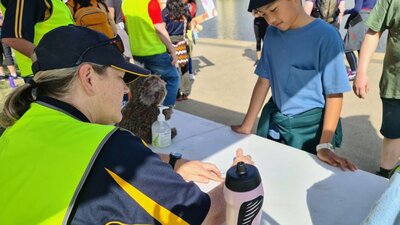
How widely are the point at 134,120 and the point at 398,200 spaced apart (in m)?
1.42

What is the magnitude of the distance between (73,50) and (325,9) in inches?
201

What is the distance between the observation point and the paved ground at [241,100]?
3.47 meters

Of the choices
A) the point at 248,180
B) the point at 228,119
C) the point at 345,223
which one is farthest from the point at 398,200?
the point at 228,119

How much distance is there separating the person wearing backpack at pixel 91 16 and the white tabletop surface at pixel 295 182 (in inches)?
69.4

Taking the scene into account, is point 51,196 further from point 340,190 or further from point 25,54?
point 25,54

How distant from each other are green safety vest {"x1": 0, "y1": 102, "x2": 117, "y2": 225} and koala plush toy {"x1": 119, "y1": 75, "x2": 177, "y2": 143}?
987 millimetres

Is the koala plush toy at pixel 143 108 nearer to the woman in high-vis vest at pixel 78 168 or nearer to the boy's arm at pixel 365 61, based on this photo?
the woman in high-vis vest at pixel 78 168

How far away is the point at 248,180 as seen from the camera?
0.92 m

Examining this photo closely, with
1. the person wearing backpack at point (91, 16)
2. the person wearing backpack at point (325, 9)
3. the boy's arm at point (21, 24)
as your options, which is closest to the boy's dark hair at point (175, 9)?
the person wearing backpack at point (91, 16)

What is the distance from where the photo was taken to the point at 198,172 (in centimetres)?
152

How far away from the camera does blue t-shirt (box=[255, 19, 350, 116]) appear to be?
167 cm

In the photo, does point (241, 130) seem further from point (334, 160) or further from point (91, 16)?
point (91, 16)

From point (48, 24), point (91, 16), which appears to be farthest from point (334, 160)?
point (91, 16)

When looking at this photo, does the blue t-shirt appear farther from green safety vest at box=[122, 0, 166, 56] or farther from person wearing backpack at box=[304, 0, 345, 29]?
person wearing backpack at box=[304, 0, 345, 29]
